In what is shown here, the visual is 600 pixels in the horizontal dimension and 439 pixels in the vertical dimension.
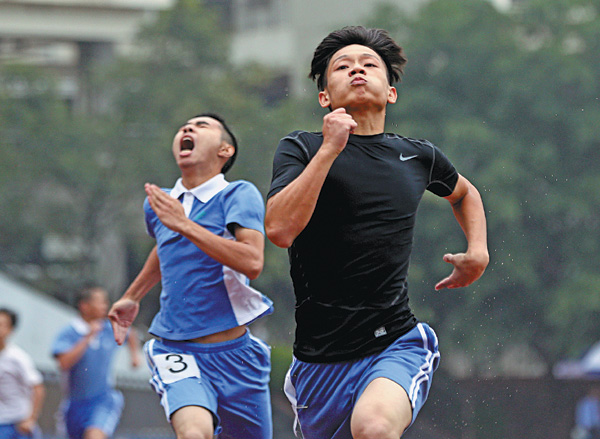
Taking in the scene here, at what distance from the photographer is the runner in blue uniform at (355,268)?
13.6 feet

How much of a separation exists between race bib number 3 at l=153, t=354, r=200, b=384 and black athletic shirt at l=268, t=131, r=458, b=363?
2.88ft

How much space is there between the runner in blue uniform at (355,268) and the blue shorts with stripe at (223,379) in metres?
0.75

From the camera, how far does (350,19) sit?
2952 centimetres

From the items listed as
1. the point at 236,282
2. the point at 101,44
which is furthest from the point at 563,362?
the point at 236,282

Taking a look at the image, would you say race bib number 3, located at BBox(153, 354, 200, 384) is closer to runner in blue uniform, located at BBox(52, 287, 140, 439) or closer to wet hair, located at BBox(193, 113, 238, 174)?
wet hair, located at BBox(193, 113, 238, 174)

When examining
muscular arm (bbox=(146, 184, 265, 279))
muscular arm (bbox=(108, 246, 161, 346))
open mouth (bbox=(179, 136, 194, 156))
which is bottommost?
muscular arm (bbox=(108, 246, 161, 346))

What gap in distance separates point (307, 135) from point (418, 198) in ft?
1.68

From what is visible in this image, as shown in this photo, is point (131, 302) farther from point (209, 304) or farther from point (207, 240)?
point (207, 240)

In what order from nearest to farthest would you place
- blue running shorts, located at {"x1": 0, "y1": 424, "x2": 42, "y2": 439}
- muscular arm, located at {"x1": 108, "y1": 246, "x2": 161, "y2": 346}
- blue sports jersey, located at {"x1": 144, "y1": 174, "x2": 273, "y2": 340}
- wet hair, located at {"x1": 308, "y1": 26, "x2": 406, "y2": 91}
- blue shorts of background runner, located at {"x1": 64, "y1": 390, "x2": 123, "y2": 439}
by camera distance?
wet hair, located at {"x1": 308, "y1": 26, "x2": 406, "y2": 91}, blue sports jersey, located at {"x1": 144, "y1": 174, "x2": 273, "y2": 340}, muscular arm, located at {"x1": 108, "y1": 246, "x2": 161, "y2": 346}, blue running shorts, located at {"x1": 0, "y1": 424, "x2": 42, "y2": 439}, blue shorts of background runner, located at {"x1": 64, "y1": 390, "x2": 123, "y2": 439}

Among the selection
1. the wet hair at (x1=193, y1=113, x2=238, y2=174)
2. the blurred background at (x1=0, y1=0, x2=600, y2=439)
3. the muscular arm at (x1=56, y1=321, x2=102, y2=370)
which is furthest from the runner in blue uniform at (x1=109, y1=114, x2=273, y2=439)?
the blurred background at (x1=0, y1=0, x2=600, y2=439)

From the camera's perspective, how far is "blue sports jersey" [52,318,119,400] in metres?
9.89


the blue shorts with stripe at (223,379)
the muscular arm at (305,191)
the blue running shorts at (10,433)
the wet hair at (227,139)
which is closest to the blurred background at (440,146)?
the blue running shorts at (10,433)

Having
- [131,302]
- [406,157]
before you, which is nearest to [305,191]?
[406,157]

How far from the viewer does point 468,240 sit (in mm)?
4652
